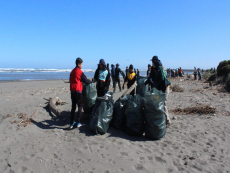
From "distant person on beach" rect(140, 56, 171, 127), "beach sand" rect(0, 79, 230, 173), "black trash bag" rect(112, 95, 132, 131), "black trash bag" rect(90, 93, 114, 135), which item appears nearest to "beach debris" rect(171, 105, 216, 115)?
"beach sand" rect(0, 79, 230, 173)

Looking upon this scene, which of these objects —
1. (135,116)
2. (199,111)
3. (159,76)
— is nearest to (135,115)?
(135,116)

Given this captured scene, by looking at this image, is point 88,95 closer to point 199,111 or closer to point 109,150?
point 109,150

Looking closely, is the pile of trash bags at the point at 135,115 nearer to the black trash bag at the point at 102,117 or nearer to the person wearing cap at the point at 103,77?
the black trash bag at the point at 102,117

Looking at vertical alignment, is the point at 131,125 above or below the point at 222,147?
above

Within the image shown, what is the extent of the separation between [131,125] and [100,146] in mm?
781

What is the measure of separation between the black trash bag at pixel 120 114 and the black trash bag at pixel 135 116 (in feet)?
0.79

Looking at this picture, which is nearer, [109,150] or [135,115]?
[109,150]

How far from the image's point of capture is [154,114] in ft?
11.4

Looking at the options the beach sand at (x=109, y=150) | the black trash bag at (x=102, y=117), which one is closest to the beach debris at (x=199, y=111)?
the beach sand at (x=109, y=150)

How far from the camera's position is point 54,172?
8.61 ft

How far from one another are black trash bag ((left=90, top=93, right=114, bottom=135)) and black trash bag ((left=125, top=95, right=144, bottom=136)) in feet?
1.41

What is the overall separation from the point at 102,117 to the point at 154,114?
Answer: 3.56 feet

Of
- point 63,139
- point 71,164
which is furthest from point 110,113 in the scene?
point 71,164

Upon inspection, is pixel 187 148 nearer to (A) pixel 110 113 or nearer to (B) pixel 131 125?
(B) pixel 131 125
